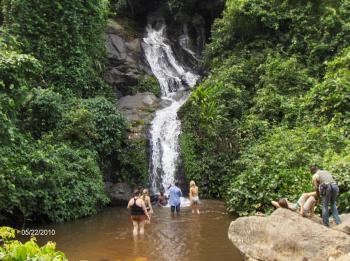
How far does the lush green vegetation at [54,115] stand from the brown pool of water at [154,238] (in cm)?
132

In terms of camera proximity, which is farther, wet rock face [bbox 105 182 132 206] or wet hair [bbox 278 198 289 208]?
wet rock face [bbox 105 182 132 206]

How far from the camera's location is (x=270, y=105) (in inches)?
786

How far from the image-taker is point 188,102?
22.0m

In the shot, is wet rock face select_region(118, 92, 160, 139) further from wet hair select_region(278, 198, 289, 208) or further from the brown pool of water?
wet hair select_region(278, 198, 289, 208)

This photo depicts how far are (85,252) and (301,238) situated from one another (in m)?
5.78

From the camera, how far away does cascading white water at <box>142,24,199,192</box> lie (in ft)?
66.0

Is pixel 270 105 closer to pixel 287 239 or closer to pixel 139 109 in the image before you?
pixel 139 109

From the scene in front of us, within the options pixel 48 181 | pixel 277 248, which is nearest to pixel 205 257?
pixel 277 248

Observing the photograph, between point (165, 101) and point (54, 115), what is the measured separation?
7.57 metres

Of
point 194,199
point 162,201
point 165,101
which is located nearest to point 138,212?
point 194,199

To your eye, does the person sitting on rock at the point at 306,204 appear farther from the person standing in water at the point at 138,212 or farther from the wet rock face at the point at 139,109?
the wet rock face at the point at 139,109

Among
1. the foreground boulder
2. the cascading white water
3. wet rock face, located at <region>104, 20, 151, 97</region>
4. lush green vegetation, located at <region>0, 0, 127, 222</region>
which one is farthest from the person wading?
wet rock face, located at <region>104, 20, 151, 97</region>

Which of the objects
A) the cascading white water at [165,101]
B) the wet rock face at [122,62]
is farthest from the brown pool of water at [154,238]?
the wet rock face at [122,62]

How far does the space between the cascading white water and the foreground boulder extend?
1034 cm
